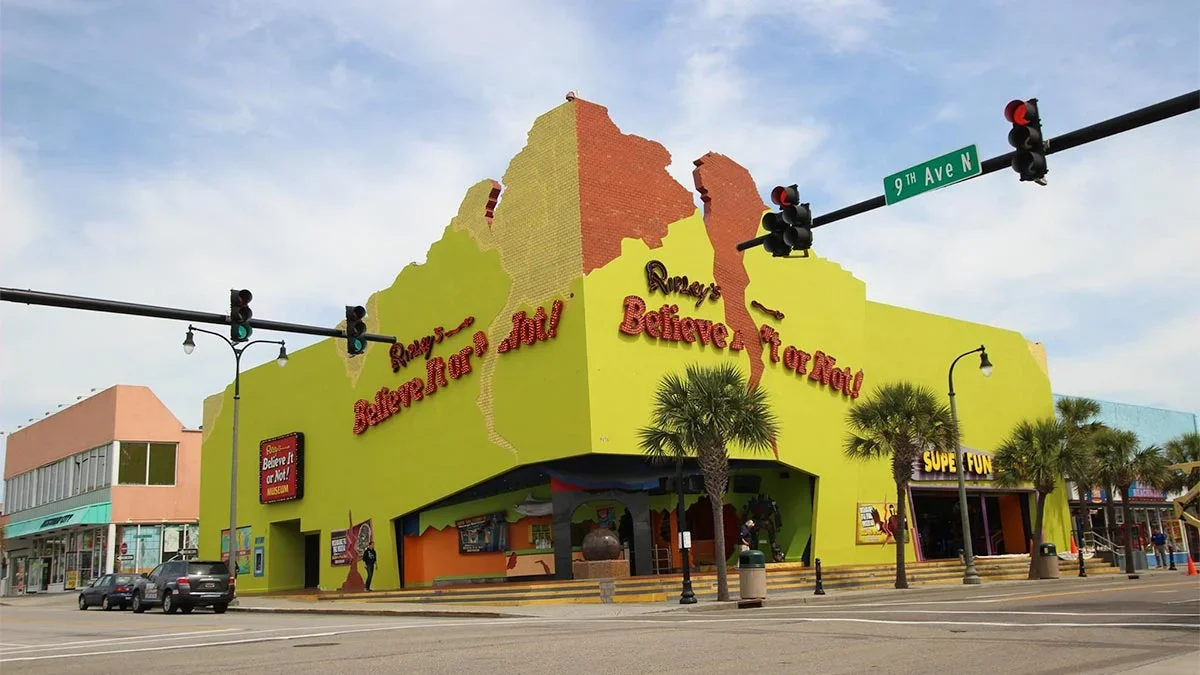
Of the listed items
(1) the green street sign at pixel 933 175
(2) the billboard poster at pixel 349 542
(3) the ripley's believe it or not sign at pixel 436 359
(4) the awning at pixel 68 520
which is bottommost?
(2) the billboard poster at pixel 349 542

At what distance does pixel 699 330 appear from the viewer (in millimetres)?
35531

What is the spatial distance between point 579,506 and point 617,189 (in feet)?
36.9

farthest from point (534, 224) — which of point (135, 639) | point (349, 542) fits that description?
point (135, 639)

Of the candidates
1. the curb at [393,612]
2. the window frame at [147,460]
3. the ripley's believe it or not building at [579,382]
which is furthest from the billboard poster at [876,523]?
the window frame at [147,460]

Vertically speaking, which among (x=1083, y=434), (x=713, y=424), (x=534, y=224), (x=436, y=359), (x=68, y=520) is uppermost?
(x=534, y=224)

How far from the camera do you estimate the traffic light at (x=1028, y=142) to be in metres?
13.0

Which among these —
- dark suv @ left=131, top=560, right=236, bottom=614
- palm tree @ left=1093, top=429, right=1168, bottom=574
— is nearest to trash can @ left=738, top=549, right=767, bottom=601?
dark suv @ left=131, top=560, right=236, bottom=614

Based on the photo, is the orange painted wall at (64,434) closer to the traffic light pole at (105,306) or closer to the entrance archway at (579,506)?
the entrance archway at (579,506)

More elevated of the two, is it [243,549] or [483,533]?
[483,533]

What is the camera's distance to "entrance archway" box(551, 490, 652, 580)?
35.1 metres

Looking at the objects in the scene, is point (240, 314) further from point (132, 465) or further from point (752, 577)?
point (132, 465)

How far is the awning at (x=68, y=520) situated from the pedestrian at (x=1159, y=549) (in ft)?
187

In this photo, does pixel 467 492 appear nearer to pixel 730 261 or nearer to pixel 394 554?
pixel 394 554

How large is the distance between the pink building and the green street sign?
2161 inches
